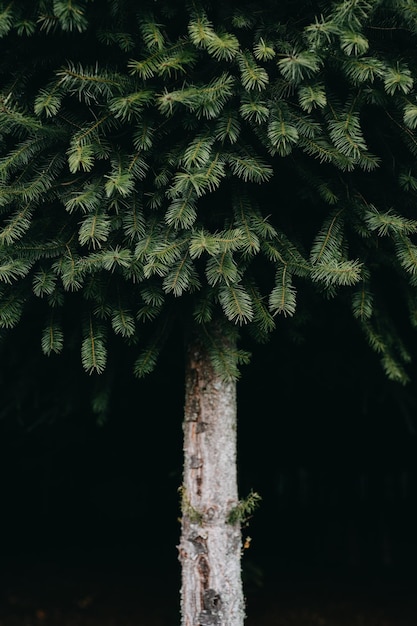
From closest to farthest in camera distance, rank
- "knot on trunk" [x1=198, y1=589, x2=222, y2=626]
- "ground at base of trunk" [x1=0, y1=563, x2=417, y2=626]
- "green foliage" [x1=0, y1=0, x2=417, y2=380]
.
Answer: "green foliage" [x1=0, y1=0, x2=417, y2=380], "knot on trunk" [x1=198, y1=589, x2=222, y2=626], "ground at base of trunk" [x1=0, y1=563, x2=417, y2=626]

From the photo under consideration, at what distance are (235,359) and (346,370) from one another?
2.36 meters

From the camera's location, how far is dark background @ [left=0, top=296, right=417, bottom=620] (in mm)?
5191

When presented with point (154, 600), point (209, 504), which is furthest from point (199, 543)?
point (154, 600)

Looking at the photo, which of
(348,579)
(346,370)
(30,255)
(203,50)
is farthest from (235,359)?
(348,579)

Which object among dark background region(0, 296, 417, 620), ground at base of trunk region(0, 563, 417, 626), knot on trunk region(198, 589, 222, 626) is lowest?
knot on trunk region(198, 589, 222, 626)

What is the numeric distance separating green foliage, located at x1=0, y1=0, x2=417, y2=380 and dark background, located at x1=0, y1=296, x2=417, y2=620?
136 centimetres

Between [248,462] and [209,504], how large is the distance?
361 cm

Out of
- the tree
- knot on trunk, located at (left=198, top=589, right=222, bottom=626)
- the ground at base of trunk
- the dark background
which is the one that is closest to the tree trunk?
knot on trunk, located at (left=198, top=589, right=222, bottom=626)

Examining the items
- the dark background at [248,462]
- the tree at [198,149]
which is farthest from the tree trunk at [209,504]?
the dark background at [248,462]

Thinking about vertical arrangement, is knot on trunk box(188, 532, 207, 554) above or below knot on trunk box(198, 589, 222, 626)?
above

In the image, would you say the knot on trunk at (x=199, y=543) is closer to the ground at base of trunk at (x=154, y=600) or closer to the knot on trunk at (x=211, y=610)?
the knot on trunk at (x=211, y=610)

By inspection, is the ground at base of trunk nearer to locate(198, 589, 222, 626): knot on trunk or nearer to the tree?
locate(198, 589, 222, 626): knot on trunk

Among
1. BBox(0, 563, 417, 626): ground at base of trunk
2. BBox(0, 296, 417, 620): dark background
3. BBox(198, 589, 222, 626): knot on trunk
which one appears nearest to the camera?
BBox(198, 589, 222, 626): knot on trunk

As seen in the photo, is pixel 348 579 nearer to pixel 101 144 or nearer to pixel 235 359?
pixel 235 359
